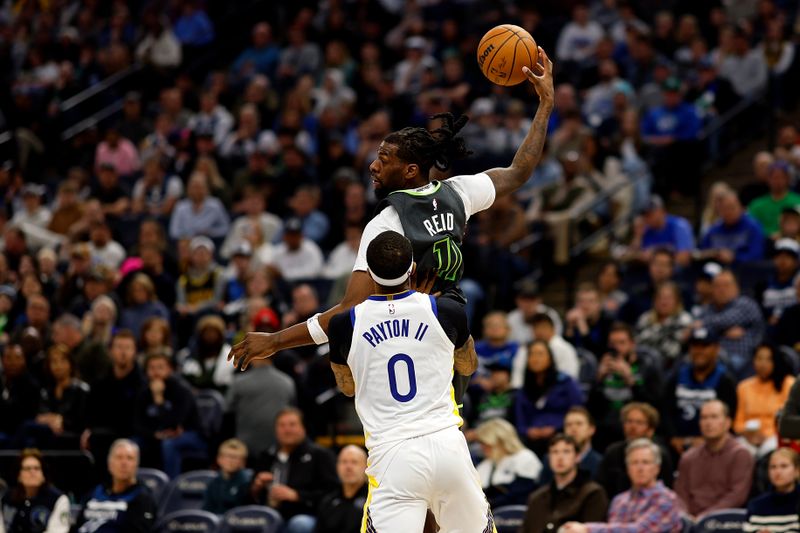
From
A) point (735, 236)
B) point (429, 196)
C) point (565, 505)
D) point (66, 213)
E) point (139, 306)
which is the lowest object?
point (565, 505)

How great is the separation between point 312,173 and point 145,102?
15.8 feet

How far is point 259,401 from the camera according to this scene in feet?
41.4

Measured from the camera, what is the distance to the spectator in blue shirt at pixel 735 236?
1373 cm

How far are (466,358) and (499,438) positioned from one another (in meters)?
4.72

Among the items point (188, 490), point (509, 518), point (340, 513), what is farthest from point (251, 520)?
point (509, 518)

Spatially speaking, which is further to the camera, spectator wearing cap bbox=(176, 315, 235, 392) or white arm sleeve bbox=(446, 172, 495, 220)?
spectator wearing cap bbox=(176, 315, 235, 392)

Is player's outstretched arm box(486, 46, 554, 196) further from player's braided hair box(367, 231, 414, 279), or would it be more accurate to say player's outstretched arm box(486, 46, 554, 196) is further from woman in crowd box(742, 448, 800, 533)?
woman in crowd box(742, 448, 800, 533)

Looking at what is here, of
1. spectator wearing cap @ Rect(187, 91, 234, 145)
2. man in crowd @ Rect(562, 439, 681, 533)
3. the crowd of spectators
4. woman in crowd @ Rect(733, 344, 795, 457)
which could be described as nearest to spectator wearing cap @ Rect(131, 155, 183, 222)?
the crowd of spectators

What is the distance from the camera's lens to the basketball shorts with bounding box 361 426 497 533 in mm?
6391

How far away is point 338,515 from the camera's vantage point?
431 inches

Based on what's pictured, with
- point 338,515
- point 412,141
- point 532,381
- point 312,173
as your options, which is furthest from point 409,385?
point 312,173

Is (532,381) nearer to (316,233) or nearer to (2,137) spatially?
(316,233)

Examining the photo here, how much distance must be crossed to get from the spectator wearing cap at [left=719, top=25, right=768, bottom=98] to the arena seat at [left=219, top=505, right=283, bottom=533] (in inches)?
343

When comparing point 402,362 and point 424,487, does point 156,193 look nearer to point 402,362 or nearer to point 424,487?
point 402,362
